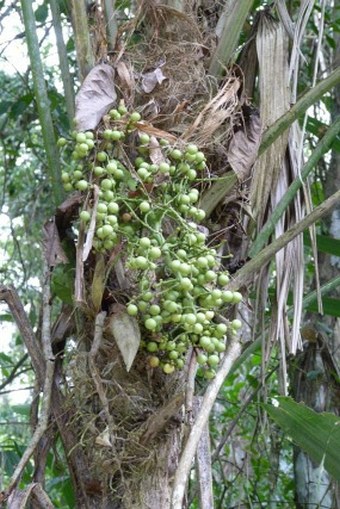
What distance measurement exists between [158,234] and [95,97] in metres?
0.23

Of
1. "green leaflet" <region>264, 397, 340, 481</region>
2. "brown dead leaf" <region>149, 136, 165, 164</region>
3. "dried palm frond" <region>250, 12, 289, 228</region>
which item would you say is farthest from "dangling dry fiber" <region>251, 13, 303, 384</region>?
"brown dead leaf" <region>149, 136, 165, 164</region>

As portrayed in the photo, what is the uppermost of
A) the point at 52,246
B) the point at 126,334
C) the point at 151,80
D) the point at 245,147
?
the point at 151,80

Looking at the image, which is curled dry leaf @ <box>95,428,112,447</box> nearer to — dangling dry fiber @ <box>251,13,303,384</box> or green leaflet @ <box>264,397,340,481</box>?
green leaflet @ <box>264,397,340,481</box>

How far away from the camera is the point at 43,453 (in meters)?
1.17

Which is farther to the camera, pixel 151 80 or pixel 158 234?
pixel 151 80

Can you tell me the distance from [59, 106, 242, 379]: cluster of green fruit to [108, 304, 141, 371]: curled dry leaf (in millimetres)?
19

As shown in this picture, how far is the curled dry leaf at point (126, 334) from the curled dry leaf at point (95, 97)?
0.25 meters

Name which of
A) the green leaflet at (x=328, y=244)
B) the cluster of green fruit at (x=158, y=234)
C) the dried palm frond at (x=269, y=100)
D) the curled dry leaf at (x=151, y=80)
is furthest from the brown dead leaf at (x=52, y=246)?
the green leaflet at (x=328, y=244)

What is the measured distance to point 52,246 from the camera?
1.12 m

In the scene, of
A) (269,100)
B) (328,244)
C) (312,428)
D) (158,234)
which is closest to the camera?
Result: (158,234)

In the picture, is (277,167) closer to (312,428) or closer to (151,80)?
(151,80)

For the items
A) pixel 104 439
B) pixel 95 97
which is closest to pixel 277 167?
pixel 95 97

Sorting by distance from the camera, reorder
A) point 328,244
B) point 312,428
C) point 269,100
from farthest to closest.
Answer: point 328,244
point 269,100
point 312,428

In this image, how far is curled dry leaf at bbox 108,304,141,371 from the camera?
3.22 ft
